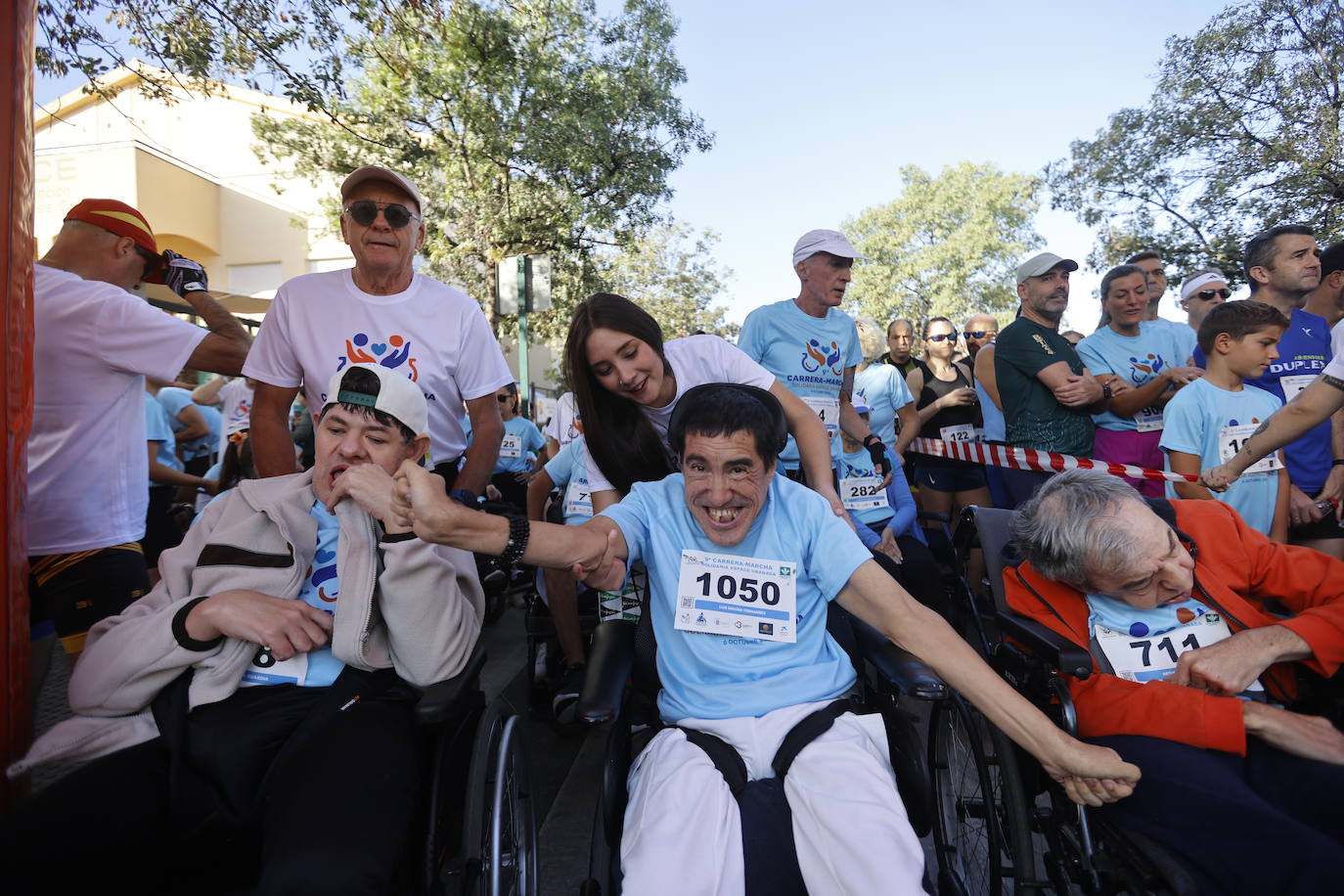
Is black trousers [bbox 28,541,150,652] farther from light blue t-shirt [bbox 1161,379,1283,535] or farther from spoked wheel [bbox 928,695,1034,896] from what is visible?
light blue t-shirt [bbox 1161,379,1283,535]

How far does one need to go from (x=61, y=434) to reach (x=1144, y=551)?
3.05m

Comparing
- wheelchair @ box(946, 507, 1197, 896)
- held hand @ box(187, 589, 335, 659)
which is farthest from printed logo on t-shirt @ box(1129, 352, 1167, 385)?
held hand @ box(187, 589, 335, 659)

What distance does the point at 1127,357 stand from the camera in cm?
423

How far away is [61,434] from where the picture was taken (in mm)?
2213

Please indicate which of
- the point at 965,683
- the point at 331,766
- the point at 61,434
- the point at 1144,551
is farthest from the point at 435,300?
the point at 1144,551

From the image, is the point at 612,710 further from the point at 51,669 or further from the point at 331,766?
the point at 51,669

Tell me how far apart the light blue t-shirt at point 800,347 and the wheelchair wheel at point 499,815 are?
7.71 feet

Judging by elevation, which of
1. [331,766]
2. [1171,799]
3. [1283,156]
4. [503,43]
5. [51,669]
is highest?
[503,43]

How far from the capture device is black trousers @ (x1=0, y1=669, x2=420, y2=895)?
147 centimetres

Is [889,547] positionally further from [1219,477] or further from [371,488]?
[371,488]

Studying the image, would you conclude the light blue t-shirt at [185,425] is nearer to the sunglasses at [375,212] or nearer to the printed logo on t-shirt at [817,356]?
the sunglasses at [375,212]

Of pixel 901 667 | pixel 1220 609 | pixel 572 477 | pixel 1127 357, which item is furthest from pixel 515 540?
pixel 1127 357

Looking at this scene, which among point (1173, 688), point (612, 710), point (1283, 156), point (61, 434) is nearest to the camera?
point (612, 710)

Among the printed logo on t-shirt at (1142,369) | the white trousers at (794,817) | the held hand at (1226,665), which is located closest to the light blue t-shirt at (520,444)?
the printed logo on t-shirt at (1142,369)
